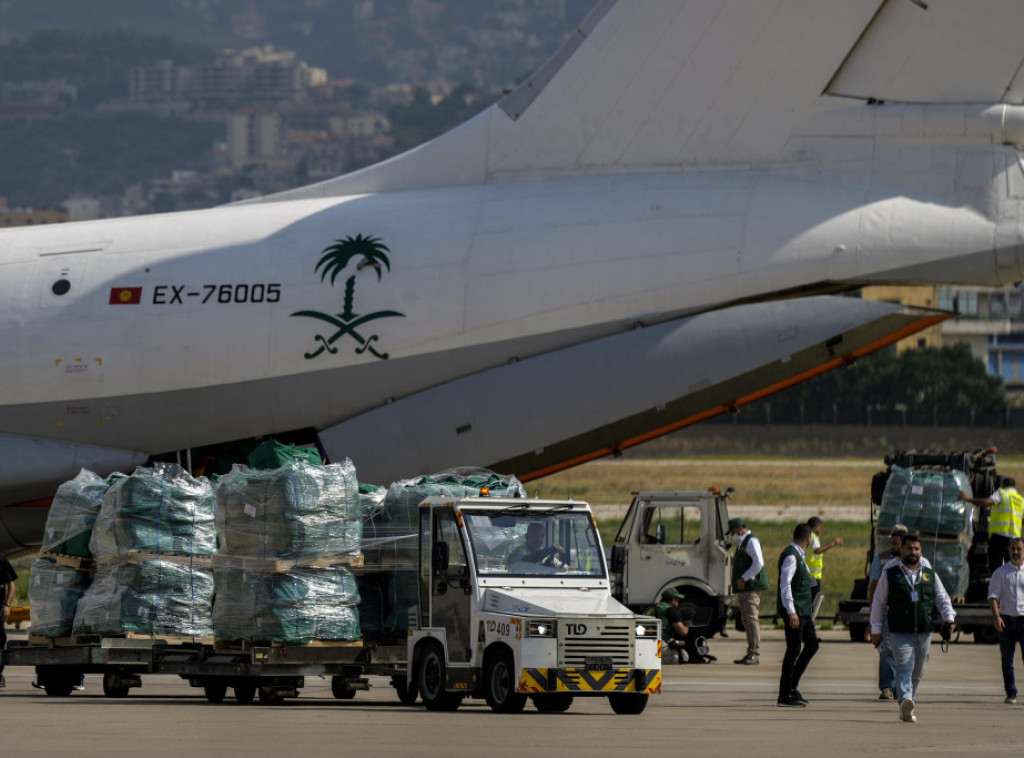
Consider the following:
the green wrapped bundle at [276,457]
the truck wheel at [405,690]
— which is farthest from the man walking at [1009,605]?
the green wrapped bundle at [276,457]

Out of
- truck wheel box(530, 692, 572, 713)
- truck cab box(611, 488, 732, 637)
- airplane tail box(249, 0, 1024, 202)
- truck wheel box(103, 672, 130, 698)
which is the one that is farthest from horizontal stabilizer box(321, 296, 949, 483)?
truck wheel box(530, 692, 572, 713)

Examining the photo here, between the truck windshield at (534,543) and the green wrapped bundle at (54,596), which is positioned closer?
the truck windshield at (534,543)

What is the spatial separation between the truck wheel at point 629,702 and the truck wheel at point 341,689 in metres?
3.21

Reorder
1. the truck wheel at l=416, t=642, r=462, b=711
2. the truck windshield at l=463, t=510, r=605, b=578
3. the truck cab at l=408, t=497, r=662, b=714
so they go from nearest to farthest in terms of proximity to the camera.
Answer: the truck cab at l=408, t=497, r=662, b=714 → the truck wheel at l=416, t=642, r=462, b=711 → the truck windshield at l=463, t=510, r=605, b=578

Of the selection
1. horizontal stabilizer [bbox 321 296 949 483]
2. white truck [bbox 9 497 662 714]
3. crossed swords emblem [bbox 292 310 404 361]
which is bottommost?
white truck [bbox 9 497 662 714]

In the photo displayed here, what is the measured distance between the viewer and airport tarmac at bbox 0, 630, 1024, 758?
14.1 metres

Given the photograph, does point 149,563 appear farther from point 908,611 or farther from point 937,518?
point 937,518

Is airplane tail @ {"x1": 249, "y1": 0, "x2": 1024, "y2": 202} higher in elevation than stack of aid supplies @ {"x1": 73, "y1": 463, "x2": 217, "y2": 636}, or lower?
higher

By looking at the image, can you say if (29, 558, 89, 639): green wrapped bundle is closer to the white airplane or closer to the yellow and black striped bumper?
the white airplane

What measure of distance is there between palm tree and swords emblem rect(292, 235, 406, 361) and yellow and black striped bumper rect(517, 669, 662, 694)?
852 centimetres

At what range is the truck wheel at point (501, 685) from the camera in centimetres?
1686

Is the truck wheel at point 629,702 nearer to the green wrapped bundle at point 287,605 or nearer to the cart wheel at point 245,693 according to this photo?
the green wrapped bundle at point 287,605

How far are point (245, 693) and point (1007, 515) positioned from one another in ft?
42.5

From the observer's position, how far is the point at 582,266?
2391 cm
